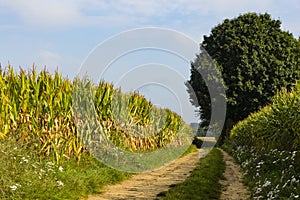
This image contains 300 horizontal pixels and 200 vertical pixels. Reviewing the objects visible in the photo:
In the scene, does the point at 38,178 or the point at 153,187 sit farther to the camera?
the point at 153,187

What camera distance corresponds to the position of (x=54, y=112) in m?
12.6

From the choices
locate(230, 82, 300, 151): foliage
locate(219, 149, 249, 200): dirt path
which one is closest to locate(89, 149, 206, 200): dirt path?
locate(219, 149, 249, 200): dirt path

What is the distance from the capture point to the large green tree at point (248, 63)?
41.6 metres

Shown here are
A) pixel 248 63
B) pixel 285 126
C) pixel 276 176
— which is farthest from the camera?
pixel 248 63

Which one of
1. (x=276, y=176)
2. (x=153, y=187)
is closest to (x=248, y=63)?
(x=153, y=187)

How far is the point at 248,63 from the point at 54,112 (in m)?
31.9

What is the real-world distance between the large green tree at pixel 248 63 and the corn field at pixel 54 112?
25407 millimetres

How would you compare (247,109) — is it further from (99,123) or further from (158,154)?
(99,123)

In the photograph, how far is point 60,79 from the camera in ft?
43.5

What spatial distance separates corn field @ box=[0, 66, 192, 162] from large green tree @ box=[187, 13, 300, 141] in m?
25.4

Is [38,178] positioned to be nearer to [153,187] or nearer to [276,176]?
[153,187]

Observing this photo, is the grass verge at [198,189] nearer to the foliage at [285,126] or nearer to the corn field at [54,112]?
the foliage at [285,126]

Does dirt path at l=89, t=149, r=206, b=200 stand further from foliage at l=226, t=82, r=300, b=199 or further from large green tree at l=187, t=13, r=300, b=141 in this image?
large green tree at l=187, t=13, r=300, b=141

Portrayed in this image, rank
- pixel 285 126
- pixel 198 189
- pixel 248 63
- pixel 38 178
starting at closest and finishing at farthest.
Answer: pixel 38 178 → pixel 198 189 → pixel 285 126 → pixel 248 63
